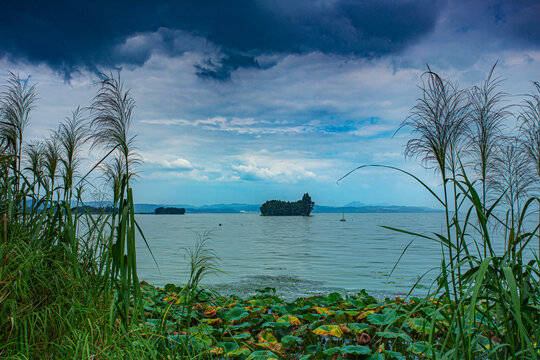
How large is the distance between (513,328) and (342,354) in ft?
5.39

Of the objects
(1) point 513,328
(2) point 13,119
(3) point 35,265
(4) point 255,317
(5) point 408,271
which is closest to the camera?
(1) point 513,328

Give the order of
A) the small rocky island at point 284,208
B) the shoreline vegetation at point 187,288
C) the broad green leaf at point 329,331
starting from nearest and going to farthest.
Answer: the shoreline vegetation at point 187,288
the broad green leaf at point 329,331
the small rocky island at point 284,208

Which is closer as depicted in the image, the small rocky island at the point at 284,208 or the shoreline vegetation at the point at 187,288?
the shoreline vegetation at the point at 187,288

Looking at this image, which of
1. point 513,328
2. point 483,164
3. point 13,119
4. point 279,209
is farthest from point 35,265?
point 279,209

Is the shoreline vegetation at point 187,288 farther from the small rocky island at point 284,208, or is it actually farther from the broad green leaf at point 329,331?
the small rocky island at point 284,208

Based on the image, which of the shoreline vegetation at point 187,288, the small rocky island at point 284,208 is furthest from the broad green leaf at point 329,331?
the small rocky island at point 284,208

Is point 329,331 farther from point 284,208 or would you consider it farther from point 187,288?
point 284,208

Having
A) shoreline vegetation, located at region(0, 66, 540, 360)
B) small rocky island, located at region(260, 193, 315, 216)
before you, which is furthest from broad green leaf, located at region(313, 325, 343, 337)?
small rocky island, located at region(260, 193, 315, 216)

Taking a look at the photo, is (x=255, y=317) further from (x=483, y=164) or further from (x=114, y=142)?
(x=483, y=164)

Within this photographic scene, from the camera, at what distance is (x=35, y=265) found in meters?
2.95

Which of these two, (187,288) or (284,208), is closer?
(187,288)

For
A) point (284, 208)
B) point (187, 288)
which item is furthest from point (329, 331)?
point (284, 208)

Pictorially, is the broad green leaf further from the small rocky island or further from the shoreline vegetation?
the small rocky island

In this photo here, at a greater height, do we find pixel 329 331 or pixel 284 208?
pixel 329 331
